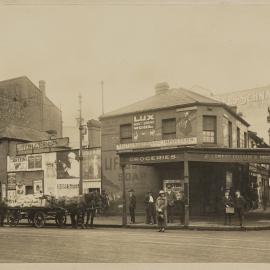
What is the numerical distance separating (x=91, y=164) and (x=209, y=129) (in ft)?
23.5

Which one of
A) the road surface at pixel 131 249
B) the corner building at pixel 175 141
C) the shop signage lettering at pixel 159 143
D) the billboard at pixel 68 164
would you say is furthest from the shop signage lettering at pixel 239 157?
the billboard at pixel 68 164

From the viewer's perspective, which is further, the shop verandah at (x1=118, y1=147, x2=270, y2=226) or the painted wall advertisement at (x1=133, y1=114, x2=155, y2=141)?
the painted wall advertisement at (x1=133, y1=114, x2=155, y2=141)

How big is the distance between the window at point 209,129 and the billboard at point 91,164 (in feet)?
20.6

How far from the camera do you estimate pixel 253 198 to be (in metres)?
30.6

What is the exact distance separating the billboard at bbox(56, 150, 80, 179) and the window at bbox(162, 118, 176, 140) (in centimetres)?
579

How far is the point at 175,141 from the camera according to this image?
24.7 meters

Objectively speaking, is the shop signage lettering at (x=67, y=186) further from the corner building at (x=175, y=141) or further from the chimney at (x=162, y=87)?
the chimney at (x=162, y=87)

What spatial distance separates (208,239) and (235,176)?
13.0 m

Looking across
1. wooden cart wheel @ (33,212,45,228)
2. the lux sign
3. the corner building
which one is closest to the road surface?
wooden cart wheel @ (33,212,45,228)

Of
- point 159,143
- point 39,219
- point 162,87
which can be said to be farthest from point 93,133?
point 39,219

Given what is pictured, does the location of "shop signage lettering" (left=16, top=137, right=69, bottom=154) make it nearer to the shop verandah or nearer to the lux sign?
the lux sign

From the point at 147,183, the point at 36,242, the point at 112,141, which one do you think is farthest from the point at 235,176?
the point at 36,242

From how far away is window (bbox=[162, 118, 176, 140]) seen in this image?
2488 cm

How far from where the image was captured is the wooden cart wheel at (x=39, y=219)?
20.6 meters
